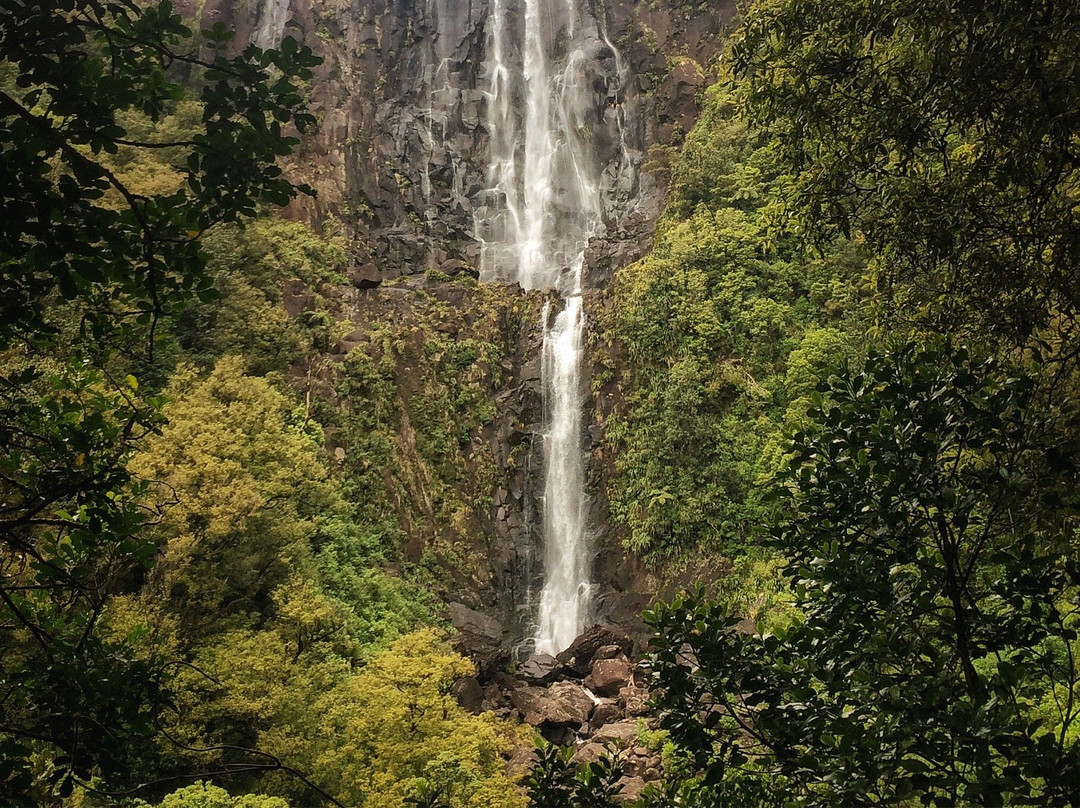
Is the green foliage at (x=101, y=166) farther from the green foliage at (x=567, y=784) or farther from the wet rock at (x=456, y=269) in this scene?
the wet rock at (x=456, y=269)

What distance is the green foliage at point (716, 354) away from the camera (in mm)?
16234

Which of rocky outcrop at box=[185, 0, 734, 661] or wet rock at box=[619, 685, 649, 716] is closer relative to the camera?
wet rock at box=[619, 685, 649, 716]

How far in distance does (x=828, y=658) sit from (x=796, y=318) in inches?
622

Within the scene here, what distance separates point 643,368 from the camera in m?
19.3

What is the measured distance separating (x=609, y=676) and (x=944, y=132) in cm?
1316

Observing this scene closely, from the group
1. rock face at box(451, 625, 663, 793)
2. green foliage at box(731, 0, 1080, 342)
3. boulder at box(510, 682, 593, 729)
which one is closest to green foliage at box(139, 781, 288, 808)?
rock face at box(451, 625, 663, 793)

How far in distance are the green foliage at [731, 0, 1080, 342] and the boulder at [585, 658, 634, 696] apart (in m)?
12.2

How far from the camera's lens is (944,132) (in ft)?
13.0

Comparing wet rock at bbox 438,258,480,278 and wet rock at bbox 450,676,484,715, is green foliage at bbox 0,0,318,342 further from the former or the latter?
wet rock at bbox 438,258,480,278

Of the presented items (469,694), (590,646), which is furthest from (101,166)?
(590,646)

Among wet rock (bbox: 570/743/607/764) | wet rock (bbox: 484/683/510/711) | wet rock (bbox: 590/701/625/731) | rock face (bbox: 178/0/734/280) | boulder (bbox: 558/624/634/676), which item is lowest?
wet rock (bbox: 570/743/607/764)

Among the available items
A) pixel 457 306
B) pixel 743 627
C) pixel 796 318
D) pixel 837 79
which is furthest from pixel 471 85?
pixel 837 79

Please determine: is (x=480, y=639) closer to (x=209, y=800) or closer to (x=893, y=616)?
(x=209, y=800)

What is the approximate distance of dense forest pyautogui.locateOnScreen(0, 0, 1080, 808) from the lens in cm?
238
